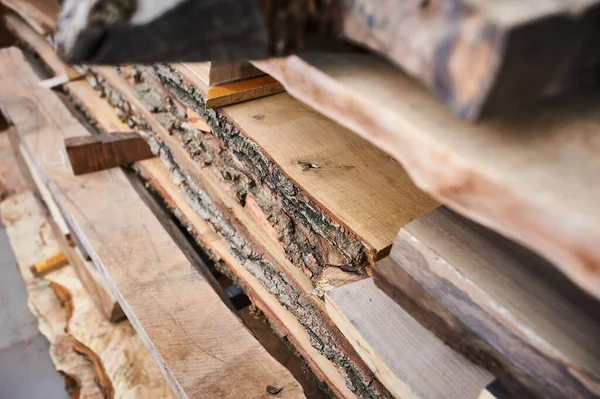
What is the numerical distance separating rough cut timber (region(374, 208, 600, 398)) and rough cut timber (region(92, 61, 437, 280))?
19 centimetres

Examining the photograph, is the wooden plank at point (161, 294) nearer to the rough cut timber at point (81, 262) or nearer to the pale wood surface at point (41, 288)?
the rough cut timber at point (81, 262)

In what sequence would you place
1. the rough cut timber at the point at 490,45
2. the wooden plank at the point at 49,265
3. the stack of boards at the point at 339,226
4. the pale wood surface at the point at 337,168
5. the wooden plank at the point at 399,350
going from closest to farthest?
the rough cut timber at the point at 490,45 → the stack of boards at the point at 339,226 → the wooden plank at the point at 399,350 → the pale wood surface at the point at 337,168 → the wooden plank at the point at 49,265

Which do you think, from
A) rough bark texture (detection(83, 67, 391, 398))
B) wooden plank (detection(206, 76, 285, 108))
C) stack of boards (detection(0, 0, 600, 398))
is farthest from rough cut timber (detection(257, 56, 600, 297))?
wooden plank (detection(206, 76, 285, 108))

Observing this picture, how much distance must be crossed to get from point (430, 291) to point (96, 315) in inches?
75.1

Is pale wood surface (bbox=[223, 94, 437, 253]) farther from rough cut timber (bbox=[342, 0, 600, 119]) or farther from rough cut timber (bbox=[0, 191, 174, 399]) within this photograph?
rough cut timber (bbox=[0, 191, 174, 399])

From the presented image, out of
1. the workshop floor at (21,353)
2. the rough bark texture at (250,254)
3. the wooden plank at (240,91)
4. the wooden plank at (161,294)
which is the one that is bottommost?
the workshop floor at (21,353)

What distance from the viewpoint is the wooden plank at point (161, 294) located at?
1.20 m

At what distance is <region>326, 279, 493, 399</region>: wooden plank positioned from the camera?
768 millimetres

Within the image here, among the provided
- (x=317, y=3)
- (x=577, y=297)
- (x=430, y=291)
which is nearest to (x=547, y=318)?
(x=577, y=297)

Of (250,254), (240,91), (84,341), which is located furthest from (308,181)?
(84,341)

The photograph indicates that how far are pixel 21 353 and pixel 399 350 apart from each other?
2.09 m

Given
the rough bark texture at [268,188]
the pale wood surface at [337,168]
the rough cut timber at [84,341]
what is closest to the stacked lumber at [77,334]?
the rough cut timber at [84,341]

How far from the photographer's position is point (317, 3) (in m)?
0.50

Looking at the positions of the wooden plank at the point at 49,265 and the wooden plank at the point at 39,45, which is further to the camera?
the wooden plank at the point at 39,45
